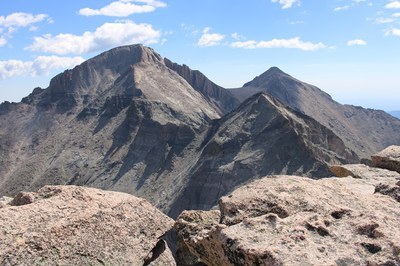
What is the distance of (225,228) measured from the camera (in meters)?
9.10

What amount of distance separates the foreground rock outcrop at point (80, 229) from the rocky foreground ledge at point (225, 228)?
0.8 inches

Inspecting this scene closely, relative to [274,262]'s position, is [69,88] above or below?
above

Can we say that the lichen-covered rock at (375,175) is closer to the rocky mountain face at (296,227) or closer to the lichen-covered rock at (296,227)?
the rocky mountain face at (296,227)

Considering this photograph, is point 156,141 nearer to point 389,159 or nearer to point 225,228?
point 389,159

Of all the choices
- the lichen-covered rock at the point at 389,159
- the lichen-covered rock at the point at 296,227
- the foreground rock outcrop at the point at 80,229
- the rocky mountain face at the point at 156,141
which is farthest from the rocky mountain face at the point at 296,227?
the rocky mountain face at the point at 156,141

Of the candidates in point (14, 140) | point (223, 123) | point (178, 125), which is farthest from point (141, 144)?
point (14, 140)

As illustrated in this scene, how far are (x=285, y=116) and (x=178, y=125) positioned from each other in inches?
1397

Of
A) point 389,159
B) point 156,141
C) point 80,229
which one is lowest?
point 156,141

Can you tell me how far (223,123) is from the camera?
386 feet

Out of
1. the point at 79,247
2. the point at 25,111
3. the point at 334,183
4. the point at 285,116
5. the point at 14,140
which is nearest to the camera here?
the point at 79,247

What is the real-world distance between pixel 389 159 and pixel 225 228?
33.5 ft

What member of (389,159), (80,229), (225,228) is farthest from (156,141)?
(225,228)

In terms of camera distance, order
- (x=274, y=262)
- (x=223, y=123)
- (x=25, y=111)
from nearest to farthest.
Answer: (x=274, y=262) < (x=223, y=123) < (x=25, y=111)

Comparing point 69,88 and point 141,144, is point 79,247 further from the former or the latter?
point 69,88
